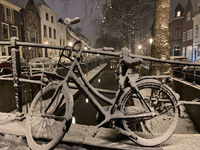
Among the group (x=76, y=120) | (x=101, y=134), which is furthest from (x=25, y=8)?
(x=101, y=134)

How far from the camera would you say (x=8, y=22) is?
65.3 ft

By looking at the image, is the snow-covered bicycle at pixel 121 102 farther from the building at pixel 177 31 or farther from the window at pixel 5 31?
the building at pixel 177 31

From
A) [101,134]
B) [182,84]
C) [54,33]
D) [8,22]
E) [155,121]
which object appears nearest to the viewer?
[101,134]

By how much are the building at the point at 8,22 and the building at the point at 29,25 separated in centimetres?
83

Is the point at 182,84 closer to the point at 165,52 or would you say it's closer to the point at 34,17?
the point at 165,52

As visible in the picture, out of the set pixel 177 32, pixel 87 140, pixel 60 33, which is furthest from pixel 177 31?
pixel 87 140

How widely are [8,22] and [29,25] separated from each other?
13.7 ft

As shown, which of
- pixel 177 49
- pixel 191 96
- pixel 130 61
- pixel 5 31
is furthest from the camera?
pixel 177 49

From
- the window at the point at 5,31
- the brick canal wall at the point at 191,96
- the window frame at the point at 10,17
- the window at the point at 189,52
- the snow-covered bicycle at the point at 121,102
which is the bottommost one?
the brick canal wall at the point at 191,96

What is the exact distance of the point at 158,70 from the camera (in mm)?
5664

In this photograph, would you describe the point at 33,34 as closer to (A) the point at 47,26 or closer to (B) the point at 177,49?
(A) the point at 47,26

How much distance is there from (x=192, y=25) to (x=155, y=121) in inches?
1083

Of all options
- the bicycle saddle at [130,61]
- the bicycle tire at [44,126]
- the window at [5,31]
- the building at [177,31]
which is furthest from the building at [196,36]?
the window at [5,31]

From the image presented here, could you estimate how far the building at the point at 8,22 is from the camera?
61.3 ft
